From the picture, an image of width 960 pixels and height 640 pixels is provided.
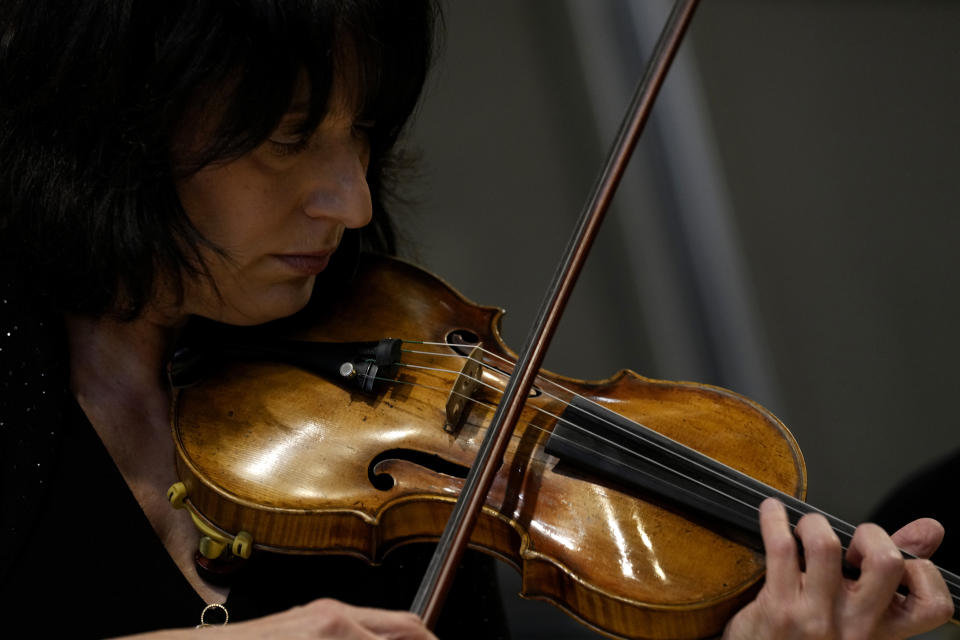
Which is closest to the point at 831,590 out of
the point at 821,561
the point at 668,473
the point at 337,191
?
the point at 821,561

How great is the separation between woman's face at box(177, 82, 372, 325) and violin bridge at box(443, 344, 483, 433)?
163 mm

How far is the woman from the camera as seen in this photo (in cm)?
66

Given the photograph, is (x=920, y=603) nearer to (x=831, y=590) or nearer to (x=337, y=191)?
(x=831, y=590)

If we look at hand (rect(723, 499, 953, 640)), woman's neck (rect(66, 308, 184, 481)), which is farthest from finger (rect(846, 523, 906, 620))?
woman's neck (rect(66, 308, 184, 481))

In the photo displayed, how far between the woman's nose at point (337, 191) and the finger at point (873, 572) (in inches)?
18.7

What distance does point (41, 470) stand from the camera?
738 millimetres

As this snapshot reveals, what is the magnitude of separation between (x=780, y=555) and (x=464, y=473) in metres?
0.26

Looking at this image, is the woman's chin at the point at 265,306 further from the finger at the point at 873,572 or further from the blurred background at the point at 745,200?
the blurred background at the point at 745,200

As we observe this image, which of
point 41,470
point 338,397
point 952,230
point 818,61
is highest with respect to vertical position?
point 818,61

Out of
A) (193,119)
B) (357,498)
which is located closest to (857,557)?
(357,498)

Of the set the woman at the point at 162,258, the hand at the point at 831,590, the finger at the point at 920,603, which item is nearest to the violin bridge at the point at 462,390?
the woman at the point at 162,258

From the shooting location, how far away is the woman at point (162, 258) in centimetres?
66

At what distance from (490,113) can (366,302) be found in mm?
848

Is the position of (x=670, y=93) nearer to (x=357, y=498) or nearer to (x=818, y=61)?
(x=818, y=61)
